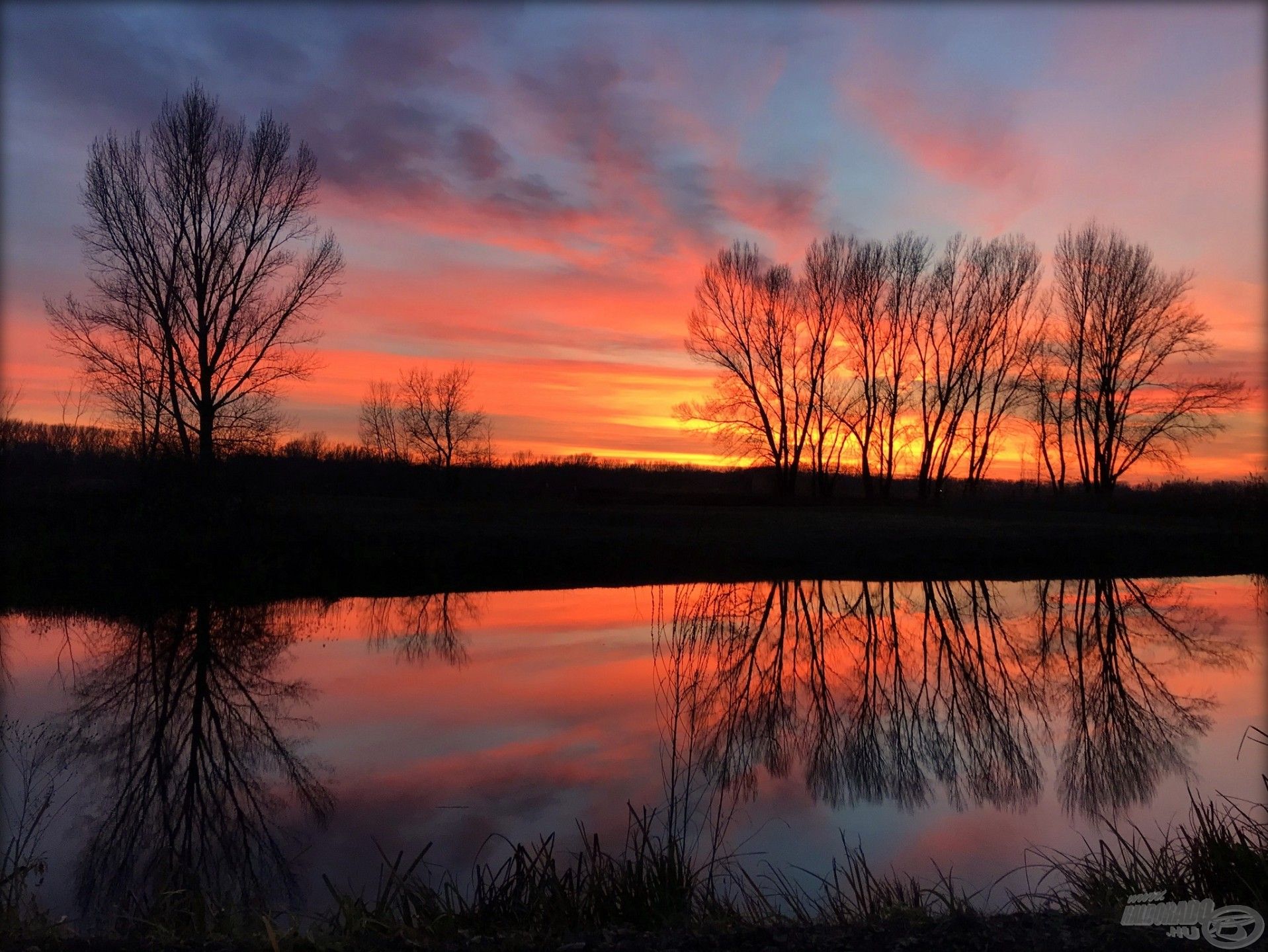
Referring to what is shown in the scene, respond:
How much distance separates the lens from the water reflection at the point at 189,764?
5898mm

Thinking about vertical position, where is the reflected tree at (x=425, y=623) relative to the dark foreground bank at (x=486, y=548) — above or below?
below

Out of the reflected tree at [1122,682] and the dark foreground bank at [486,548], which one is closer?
the reflected tree at [1122,682]

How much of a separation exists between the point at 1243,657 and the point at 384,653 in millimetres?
14004

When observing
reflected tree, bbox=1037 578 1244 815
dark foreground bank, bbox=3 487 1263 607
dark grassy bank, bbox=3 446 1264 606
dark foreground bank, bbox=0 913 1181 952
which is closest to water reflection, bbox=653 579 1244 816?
reflected tree, bbox=1037 578 1244 815

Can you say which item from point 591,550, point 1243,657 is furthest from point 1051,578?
point 591,550

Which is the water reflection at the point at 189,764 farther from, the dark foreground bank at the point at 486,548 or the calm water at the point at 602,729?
the dark foreground bank at the point at 486,548

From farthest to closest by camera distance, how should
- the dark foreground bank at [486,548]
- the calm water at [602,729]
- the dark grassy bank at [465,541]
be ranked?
the dark grassy bank at [465,541]
the dark foreground bank at [486,548]
the calm water at [602,729]

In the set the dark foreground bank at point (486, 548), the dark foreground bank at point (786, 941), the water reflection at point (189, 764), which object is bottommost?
the water reflection at point (189, 764)

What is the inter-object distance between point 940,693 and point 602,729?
4844 mm

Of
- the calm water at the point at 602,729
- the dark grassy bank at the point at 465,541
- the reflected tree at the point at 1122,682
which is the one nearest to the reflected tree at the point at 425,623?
the calm water at the point at 602,729

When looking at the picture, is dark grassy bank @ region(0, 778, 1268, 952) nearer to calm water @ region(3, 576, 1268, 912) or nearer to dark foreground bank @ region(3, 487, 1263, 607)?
calm water @ region(3, 576, 1268, 912)

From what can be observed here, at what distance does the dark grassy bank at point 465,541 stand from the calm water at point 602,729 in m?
3.93

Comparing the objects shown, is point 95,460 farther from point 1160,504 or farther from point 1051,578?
point 1160,504

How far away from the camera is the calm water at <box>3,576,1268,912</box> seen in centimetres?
653
